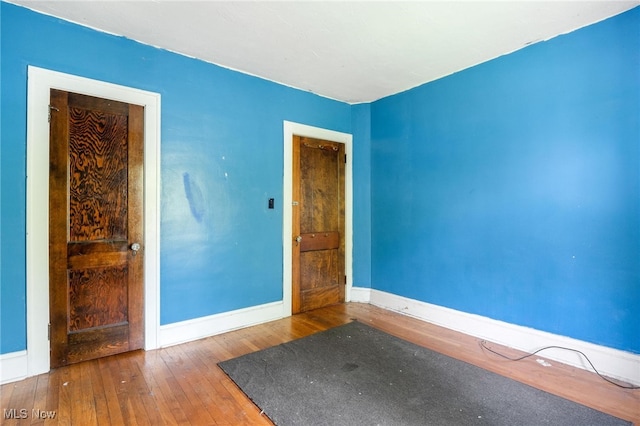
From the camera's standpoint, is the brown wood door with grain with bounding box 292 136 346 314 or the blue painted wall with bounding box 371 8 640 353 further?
the brown wood door with grain with bounding box 292 136 346 314

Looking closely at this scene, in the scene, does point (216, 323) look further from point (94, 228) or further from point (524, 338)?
point (524, 338)

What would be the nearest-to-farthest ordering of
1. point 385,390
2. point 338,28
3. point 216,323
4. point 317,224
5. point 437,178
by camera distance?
point 385,390
point 338,28
point 216,323
point 437,178
point 317,224

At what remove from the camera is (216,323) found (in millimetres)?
3070

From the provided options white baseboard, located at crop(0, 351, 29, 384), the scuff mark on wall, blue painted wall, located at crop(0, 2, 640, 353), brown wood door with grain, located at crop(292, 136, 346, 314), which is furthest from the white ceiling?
white baseboard, located at crop(0, 351, 29, 384)

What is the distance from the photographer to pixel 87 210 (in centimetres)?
248

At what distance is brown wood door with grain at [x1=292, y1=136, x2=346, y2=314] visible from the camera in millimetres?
3709

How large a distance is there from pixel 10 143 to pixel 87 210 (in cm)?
65

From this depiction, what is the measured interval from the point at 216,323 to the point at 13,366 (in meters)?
1.46

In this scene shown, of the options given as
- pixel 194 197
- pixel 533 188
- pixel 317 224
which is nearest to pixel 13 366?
pixel 194 197

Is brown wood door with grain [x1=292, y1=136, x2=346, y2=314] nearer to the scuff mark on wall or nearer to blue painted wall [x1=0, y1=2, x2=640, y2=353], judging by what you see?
blue painted wall [x1=0, y1=2, x2=640, y2=353]

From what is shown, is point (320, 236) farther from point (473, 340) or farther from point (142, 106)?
point (142, 106)

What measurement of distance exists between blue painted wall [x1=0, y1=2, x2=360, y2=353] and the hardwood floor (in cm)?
39

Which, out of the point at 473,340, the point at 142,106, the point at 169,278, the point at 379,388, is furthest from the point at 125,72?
the point at 473,340

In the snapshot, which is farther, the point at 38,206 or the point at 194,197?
the point at 194,197
